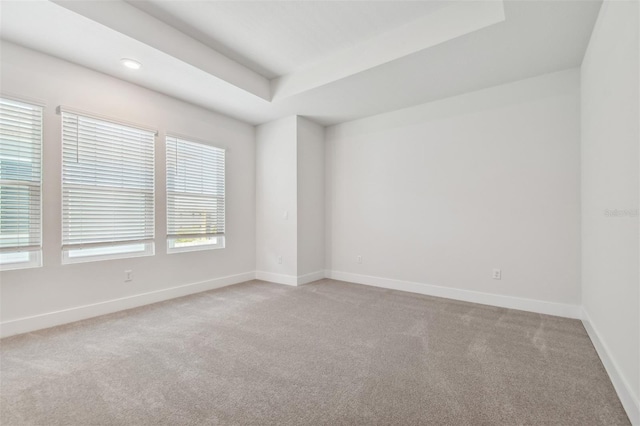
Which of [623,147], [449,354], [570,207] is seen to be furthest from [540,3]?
[449,354]

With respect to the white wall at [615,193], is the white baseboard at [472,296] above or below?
below

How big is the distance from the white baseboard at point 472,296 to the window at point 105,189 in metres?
3.00

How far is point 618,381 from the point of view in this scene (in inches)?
67.2

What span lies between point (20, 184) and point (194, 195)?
171 centimetres

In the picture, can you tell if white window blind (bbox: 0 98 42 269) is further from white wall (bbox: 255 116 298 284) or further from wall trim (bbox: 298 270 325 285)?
wall trim (bbox: 298 270 325 285)

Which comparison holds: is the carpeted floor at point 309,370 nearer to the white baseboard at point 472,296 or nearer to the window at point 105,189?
the white baseboard at point 472,296

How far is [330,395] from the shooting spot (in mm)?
1713

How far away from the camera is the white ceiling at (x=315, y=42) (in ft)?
7.54

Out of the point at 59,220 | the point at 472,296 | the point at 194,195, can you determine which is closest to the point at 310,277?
the point at 194,195

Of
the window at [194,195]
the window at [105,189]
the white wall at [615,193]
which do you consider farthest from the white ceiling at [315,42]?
the window at [194,195]

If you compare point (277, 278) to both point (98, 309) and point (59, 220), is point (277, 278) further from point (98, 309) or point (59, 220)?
point (59, 220)

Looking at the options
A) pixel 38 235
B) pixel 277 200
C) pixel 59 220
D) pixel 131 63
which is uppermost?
pixel 131 63

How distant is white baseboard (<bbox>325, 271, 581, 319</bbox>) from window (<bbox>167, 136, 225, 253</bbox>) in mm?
2168

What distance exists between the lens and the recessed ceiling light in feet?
9.25
